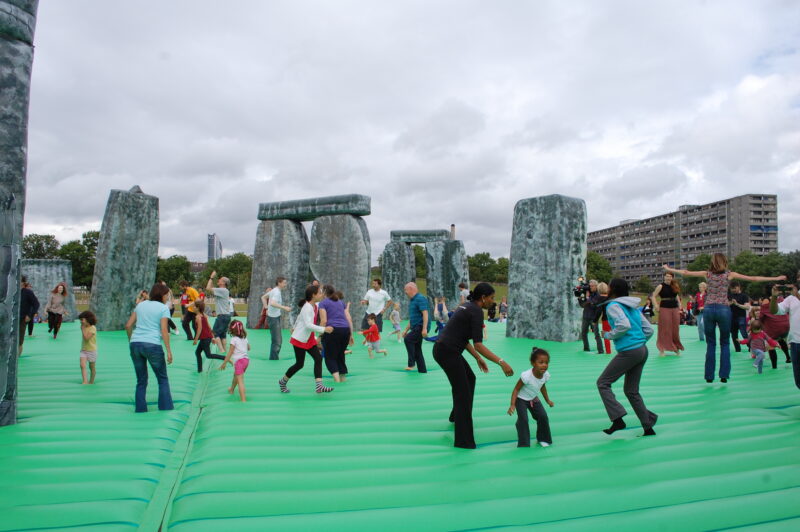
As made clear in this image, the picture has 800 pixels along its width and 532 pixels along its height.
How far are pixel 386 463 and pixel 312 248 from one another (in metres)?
10.5

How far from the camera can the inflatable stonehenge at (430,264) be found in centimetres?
1747

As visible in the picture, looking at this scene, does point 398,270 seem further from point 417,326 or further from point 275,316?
point 417,326

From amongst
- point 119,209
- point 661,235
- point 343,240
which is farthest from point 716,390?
point 661,235

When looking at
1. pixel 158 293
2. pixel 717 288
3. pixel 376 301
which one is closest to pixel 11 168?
pixel 158 293

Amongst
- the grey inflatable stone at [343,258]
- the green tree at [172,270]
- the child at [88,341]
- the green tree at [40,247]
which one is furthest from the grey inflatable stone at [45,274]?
the green tree at [172,270]

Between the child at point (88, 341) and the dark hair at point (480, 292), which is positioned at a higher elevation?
the dark hair at point (480, 292)

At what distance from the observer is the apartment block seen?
80750 millimetres

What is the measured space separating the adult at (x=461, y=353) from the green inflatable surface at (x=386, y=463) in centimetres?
19

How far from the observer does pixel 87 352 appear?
6047 millimetres

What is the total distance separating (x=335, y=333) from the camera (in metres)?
6.52

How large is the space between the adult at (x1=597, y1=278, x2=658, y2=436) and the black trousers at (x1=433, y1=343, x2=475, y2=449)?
1001 millimetres

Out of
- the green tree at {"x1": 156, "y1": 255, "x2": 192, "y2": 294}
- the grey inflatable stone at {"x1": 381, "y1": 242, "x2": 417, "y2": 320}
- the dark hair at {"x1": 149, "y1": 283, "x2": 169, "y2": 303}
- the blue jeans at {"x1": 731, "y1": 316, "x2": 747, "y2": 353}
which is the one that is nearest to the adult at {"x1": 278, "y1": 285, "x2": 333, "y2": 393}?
the dark hair at {"x1": 149, "y1": 283, "x2": 169, "y2": 303}

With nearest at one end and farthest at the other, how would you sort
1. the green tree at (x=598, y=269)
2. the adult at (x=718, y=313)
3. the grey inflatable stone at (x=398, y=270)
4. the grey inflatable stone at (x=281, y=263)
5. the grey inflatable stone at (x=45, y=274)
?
the adult at (x=718, y=313), the grey inflatable stone at (x=281, y=263), the grey inflatable stone at (x=45, y=274), the grey inflatable stone at (x=398, y=270), the green tree at (x=598, y=269)

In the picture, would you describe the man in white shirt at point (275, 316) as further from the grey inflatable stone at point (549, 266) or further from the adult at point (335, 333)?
the grey inflatable stone at point (549, 266)
